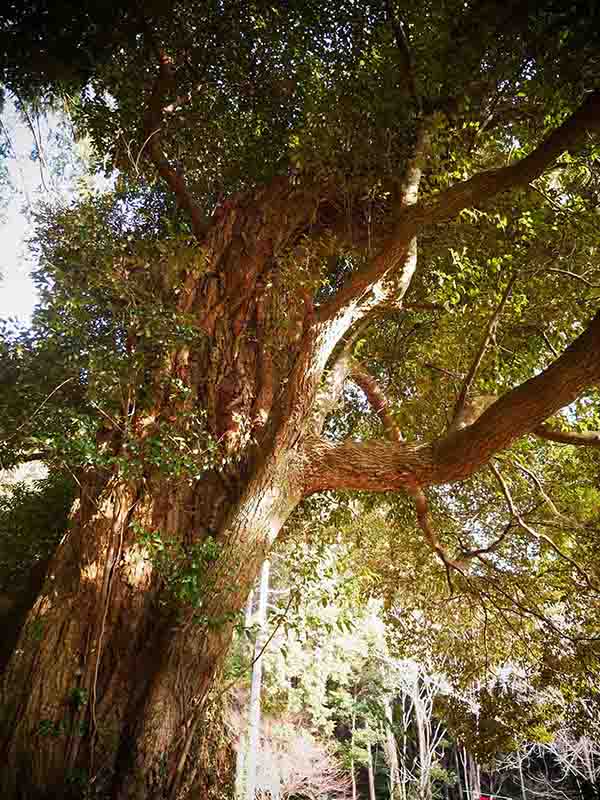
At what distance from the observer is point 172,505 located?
332 cm

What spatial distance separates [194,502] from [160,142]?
336 cm

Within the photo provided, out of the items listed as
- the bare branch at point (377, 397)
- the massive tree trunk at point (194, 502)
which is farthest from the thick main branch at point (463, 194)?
the bare branch at point (377, 397)

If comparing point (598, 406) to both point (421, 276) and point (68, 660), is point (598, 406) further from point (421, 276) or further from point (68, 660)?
point (68, 660)

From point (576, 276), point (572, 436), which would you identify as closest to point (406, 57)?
point (576, 276)

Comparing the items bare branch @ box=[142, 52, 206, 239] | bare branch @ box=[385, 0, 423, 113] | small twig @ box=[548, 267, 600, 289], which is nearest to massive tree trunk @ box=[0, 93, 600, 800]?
bare branch @ box=[142, 52, 206, 239]

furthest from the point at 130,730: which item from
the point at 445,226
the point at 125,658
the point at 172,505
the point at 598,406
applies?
the point at 445,226

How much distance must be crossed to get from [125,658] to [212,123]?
186 inches

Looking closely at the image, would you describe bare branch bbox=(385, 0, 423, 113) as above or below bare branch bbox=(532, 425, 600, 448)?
above

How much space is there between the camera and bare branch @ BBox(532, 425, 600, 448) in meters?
3.40

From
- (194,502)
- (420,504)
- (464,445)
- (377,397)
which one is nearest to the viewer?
(464,445)

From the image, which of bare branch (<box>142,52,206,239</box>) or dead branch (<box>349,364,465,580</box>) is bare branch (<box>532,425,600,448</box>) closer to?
dead branch (<box>349,364,465,580</box>)

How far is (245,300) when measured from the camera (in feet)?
14.3

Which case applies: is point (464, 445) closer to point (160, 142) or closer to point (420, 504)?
point (420, 504)

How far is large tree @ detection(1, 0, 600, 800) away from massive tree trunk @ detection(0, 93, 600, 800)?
0.02m
